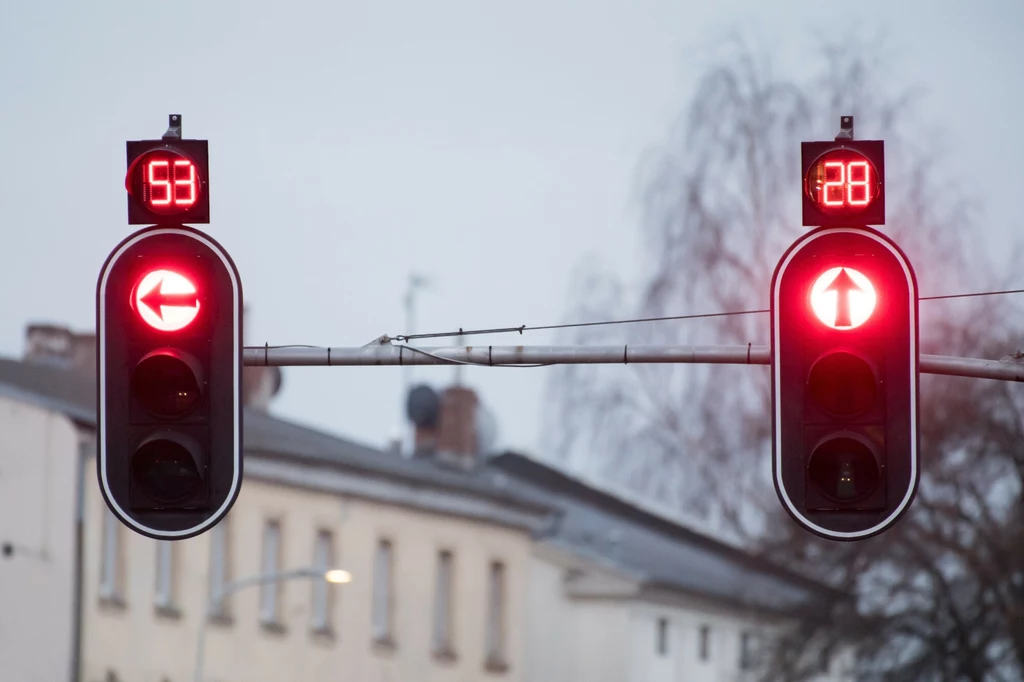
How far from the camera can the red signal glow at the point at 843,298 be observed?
7.91 metres

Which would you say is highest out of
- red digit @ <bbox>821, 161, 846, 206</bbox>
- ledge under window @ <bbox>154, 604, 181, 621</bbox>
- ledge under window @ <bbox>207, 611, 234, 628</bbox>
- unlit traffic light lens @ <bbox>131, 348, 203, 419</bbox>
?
red digit @ <bbox>821, 161, 846, 206</bbox>

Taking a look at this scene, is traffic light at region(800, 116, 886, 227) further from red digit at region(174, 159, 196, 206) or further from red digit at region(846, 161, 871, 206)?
red digit at region(174, 159, 196, 206)

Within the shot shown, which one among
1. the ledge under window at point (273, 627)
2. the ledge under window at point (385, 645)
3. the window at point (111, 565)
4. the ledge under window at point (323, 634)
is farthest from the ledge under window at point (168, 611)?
the ledge under window at point (385, 645)

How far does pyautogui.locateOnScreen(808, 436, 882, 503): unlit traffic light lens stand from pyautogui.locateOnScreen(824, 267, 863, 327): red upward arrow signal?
0.37 meters

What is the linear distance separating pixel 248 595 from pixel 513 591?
8.99 m

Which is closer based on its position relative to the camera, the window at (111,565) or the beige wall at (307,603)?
the window at (111,565)

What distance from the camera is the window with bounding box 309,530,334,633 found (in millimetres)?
54500

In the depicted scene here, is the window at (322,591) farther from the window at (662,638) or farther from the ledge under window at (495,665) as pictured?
the window at (662,638)

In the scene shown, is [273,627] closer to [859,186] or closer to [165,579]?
[165,579]

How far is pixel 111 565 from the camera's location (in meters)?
49.6

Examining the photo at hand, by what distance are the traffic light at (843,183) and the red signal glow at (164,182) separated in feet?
6.35

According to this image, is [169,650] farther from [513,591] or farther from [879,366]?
[879,366]

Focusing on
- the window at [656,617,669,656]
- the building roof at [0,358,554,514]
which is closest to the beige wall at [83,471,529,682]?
the building roof at [0,358,554,514]

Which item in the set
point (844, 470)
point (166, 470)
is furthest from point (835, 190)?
point (166, 470)
